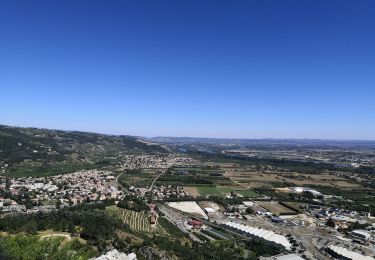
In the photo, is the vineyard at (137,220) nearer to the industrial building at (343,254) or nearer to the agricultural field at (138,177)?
the industrial building at (343,254)

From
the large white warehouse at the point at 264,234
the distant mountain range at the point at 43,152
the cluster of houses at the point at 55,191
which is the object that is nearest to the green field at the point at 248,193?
the large white warehouse at the point at 264,234

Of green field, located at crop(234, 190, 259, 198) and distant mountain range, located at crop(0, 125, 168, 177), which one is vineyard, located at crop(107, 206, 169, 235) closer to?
green field, located at crop(234, 190, 259, 198)

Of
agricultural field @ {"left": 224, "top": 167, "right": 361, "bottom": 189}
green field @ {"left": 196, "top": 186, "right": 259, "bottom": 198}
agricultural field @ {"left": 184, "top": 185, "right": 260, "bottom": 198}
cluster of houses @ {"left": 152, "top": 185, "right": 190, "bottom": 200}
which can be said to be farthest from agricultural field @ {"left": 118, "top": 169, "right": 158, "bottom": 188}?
agricultural field @ {"left": 224, "top": 167, "right": 361, "bottom": 189}

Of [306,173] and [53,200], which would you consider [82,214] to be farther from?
[306,173]

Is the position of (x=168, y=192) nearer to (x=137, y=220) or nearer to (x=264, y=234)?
(x=137, y=220)

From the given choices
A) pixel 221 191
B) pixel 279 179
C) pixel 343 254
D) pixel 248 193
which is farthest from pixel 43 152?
pixel 343 254

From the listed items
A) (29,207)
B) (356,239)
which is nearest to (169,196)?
(29,207)
